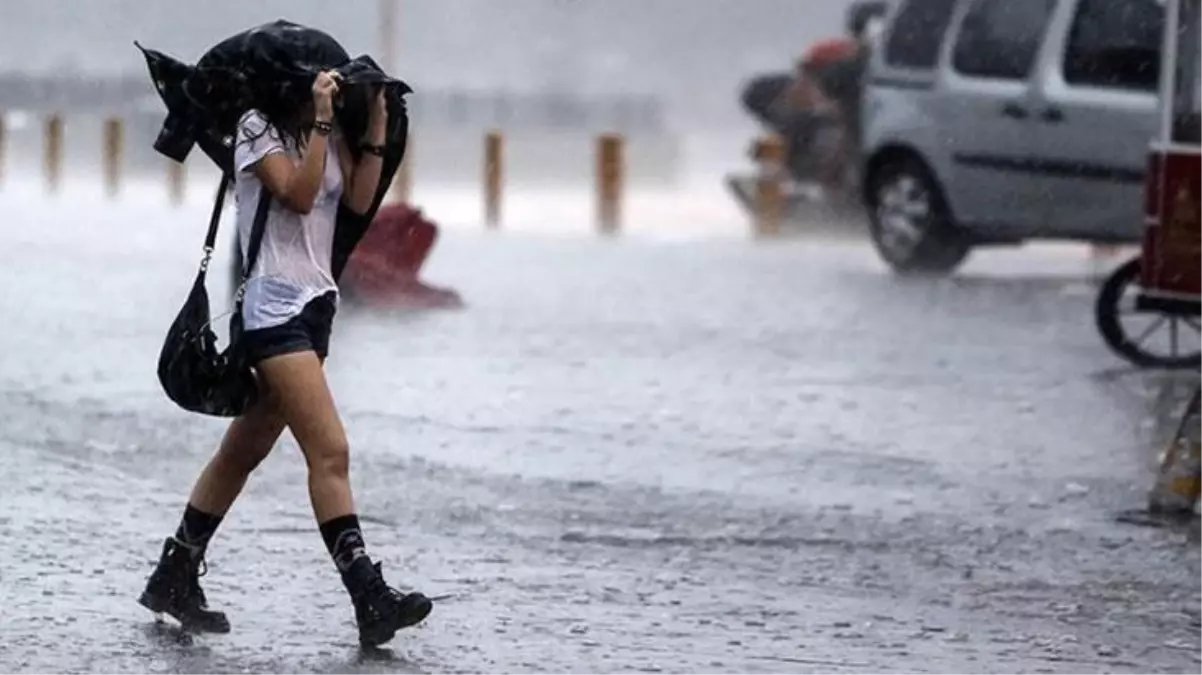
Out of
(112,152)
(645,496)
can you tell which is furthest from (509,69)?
(645,496)

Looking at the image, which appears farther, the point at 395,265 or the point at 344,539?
the point at 395,265

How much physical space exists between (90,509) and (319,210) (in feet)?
7.78

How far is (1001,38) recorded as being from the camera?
19125 millimetres

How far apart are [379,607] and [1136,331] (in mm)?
8745

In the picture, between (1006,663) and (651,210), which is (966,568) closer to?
(1006,663)

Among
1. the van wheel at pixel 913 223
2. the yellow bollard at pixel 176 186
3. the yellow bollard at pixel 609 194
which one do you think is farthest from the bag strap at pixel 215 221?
the yellow bollard at pixel 176 186

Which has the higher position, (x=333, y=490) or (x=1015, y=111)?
(x=1015, y=111)

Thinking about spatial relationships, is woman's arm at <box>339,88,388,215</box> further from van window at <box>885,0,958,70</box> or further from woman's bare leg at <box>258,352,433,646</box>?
van window at <box>885,0,958,70</box>

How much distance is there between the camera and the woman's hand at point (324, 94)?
6.41 meters

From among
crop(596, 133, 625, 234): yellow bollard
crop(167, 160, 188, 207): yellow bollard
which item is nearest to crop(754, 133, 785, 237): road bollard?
crop(596, 133, 625, 234): yellow bollard

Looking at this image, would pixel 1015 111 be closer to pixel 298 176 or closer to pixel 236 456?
pixel 236 456

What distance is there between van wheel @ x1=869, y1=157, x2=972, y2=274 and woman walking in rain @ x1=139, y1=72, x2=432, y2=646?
1326cm

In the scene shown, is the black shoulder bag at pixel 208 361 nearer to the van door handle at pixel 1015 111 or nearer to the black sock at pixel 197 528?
the black sock at pixel 197 528

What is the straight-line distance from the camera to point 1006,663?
662cm
